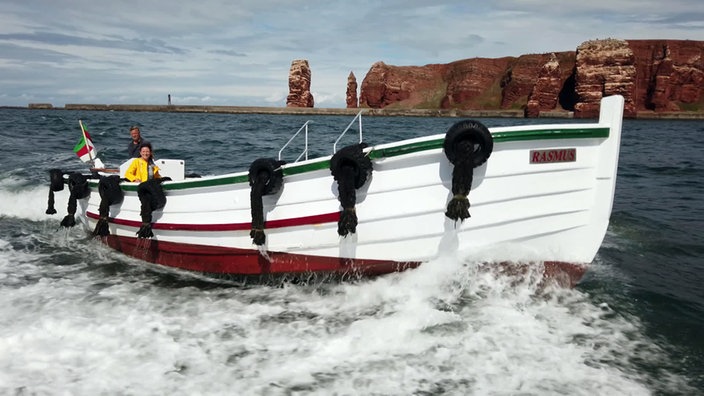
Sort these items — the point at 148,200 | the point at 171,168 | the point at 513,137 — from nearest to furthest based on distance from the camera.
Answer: the point at 513,137 < the point at 148,200 < the point at 171,168

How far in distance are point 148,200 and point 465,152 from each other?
4204 mm

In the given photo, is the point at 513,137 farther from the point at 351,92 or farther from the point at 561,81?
the point at 351,92

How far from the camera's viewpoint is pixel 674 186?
533 inches

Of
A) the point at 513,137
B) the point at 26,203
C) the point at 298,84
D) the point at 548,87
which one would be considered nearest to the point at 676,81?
the point at 548,87

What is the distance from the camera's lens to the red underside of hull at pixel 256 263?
577cm

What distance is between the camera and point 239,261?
652 cm

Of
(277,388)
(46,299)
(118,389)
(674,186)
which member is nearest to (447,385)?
(277,388)

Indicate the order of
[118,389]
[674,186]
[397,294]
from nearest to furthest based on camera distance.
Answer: [118,389]
[397,294]
[674,186]

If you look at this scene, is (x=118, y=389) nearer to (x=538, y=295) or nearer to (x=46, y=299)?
(x=46, y=299)

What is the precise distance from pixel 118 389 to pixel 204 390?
675mm

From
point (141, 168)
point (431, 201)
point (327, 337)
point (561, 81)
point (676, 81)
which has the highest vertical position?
point (561, 81)

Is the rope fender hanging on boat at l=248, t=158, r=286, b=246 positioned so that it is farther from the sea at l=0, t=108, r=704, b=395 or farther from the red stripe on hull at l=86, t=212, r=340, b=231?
the sea at l=0, t=108, r=704, b=395

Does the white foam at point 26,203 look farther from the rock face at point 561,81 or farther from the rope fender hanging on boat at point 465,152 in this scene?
the rock face at point 561,81

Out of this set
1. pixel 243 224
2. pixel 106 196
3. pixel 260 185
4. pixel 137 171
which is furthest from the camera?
pixel 137 171
